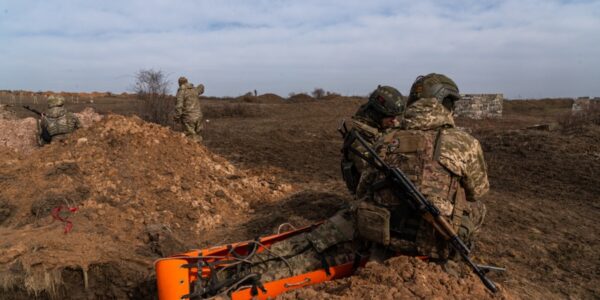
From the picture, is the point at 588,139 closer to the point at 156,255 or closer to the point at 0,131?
the point at 156,255

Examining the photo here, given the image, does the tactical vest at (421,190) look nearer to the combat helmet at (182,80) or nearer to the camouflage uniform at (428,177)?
the camouflage uniform at (428,177)

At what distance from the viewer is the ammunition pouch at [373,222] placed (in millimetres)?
3531

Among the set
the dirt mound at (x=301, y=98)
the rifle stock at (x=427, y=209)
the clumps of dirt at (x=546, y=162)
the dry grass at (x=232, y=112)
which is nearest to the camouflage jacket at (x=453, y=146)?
the rifle stock at (x=427, y=209)

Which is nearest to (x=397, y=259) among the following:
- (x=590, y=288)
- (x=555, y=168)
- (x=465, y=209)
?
(x=465, y=209)

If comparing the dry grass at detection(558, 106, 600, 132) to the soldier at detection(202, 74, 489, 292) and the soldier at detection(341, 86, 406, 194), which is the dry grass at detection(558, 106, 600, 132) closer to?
the soldier at detection(341, 86, 406, 194)

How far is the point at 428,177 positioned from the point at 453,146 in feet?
1.03

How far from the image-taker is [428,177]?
3.50 m

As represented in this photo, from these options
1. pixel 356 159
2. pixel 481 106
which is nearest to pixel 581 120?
pixel 481 106

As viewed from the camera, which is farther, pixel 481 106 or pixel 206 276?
pixel 481 106

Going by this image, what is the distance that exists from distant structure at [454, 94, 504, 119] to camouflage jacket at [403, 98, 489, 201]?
20.2 metres

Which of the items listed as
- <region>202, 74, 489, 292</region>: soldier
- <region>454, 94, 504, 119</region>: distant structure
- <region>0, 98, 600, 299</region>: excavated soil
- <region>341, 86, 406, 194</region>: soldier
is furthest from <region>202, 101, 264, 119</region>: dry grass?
<region>202, 74, 489, 292</region>: soldier

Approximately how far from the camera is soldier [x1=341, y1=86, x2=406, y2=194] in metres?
4.94

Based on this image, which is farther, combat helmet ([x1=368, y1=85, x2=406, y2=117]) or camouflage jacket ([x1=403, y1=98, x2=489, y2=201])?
combat helmet ([x1=368, y1=85, x2=406, y2=117])

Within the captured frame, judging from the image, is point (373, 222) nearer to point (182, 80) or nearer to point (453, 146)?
point (453, 146)
